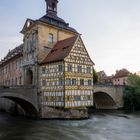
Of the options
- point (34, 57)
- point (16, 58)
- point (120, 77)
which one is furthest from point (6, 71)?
point (120, 77)

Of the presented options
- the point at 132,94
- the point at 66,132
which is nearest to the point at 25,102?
the point at 66,132

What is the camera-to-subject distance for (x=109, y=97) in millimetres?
36625

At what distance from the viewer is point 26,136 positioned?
1684 cm

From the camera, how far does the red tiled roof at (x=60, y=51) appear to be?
2545 centimetres

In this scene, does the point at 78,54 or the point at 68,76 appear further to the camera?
the point at 78,54

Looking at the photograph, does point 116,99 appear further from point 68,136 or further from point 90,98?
point 68,136

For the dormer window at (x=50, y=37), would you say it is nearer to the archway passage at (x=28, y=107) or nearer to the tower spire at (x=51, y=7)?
the tower spire at (x=51, y=7)

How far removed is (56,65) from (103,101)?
16227mm

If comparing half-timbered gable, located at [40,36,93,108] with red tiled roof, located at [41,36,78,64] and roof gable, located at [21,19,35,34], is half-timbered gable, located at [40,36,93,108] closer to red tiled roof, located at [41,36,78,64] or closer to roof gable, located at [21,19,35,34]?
red tiled roof, located at [41,36,78,64]

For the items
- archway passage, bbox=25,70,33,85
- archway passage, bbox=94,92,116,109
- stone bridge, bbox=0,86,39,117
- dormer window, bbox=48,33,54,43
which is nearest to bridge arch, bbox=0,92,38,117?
stone bridge, bbox=0,86,39,117

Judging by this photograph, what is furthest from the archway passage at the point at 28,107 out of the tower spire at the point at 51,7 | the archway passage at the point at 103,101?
the tower spire at the point at 51,7

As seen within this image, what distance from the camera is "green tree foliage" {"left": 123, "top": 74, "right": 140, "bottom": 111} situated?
3600 cm

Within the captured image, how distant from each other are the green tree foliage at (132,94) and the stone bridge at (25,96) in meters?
17.0

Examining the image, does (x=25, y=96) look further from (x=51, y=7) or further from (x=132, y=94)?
(x=132, y=94)
